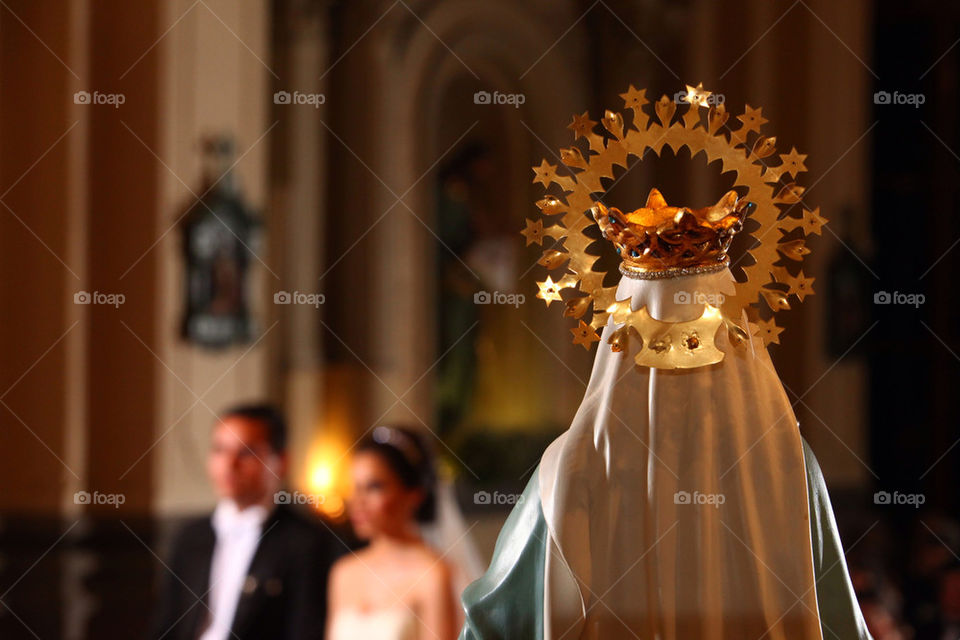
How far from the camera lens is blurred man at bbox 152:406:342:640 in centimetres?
353

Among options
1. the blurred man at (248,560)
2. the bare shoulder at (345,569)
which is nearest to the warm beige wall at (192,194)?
the blurred man at (248,560)

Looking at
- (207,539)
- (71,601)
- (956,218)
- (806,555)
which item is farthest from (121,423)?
(806,555)

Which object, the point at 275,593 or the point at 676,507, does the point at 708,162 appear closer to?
the point at 676,507

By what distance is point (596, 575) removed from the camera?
5.69ft

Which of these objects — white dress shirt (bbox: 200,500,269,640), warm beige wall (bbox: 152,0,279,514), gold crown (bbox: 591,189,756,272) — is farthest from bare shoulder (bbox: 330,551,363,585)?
warm beige wall (bbox: 152,0,279,514)

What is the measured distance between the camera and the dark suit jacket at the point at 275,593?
3510 mm

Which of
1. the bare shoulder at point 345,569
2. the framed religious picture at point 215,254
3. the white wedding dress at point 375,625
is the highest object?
the framed religious picture at point 215,254

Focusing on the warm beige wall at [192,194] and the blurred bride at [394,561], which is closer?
the blurred bride at [394,561]

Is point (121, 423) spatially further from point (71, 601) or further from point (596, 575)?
point (596, 575)

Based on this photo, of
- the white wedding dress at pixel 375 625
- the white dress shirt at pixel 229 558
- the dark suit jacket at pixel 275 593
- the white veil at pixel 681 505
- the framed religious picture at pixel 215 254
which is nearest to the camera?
the white veil at pixel 681 505

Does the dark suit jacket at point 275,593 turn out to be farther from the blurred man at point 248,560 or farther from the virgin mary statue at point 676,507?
the virgin mary statue at point 676,507

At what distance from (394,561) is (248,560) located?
0.47 m

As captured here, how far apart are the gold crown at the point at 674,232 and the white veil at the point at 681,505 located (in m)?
0.03

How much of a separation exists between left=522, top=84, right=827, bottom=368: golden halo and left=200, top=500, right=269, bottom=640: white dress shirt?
2107 millimetres
